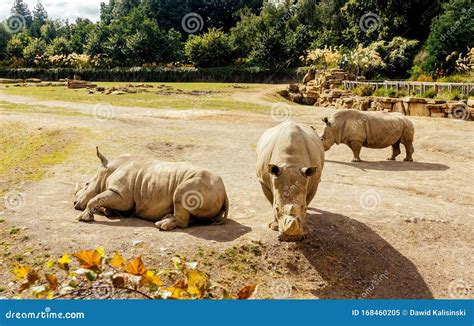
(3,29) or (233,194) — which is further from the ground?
(3,29)

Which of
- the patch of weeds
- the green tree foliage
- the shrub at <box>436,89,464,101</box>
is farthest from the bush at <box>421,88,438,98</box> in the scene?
the patch of weeds

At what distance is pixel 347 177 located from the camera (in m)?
15.0

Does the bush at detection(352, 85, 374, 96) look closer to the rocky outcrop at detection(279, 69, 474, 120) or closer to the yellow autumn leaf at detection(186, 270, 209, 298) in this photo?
the rocky outcrop at detection(279, 69, 474, 120)

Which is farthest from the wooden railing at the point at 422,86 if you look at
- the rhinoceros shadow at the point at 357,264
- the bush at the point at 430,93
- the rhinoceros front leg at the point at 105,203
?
the rhinoceros front leg at the point at 105,203

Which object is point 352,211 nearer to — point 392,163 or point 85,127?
point 392,163

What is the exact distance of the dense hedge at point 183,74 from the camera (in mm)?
54987

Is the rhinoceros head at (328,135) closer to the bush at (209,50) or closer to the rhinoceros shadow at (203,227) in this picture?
the rhinoceros shadow at (203,227)

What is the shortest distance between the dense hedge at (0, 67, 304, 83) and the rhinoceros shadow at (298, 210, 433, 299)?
4452 cm

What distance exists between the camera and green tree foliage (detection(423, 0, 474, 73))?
118ft

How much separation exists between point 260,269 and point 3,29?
83.0 meters

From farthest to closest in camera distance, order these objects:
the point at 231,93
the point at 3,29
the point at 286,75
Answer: the point at 3,29, the point at 286,75, the point at 231,93

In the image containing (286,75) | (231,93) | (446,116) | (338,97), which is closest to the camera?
(446,116)

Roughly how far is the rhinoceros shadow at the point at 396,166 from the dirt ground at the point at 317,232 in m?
0.03

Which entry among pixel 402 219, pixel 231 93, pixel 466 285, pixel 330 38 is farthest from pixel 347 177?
pixel 330 38
